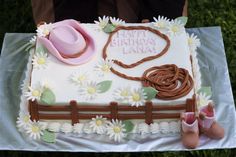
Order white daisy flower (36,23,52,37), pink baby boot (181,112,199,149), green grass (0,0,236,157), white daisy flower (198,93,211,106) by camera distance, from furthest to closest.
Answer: green grass (0,0,236,157) < white daisy flower (36,23,52,37) < white daisy flower (198,93,211,106) < pink baby boot (181,112,199,149)

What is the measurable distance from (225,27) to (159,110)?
122 centimetres

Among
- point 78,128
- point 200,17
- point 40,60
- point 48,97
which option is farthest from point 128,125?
point 200,17

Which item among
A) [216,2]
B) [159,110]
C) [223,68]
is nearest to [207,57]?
[223,68]

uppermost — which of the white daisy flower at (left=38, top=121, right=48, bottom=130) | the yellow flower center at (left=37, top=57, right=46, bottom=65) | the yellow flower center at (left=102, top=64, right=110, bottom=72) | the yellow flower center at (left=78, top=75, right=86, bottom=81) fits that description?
the yellow flower center at (left=37, top=57, right=46, bottom=65)

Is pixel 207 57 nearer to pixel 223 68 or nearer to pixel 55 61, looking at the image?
pixel 223 68

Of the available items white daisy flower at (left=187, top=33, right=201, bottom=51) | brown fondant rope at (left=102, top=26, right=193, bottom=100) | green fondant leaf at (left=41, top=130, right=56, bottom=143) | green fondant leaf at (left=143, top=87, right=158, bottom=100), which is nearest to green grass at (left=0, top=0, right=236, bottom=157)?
white daisy flower at (left=187, top=33, right=201, bottom=51)

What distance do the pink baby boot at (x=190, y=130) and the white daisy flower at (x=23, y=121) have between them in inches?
18.8

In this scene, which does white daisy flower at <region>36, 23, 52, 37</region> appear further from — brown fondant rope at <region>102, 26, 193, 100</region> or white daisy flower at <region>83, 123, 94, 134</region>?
white daisy flower at <region>83, 123, 94, 134</region>

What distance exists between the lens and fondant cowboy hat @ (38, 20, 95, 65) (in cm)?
179

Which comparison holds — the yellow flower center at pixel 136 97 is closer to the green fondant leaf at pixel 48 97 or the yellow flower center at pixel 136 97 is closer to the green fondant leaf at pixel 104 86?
the green fondant leaf at pixel 104 86

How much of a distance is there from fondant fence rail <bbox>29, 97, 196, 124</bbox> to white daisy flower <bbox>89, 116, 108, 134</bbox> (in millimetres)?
13

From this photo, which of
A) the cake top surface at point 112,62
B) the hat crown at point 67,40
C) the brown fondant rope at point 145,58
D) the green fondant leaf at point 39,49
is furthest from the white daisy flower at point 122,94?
the green fondant leaf at point 39,49

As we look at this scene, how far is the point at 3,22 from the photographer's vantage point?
2.83 meters

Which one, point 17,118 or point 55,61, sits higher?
point 55,61
